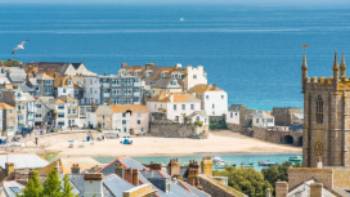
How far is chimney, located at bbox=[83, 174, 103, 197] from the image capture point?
2458 centimetres

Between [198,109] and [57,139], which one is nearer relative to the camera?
[57,139]

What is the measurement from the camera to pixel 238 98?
162 meters

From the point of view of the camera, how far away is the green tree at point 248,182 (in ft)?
203

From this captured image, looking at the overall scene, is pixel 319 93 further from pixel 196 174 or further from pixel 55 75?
pixel 55 75

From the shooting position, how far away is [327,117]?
6650cm

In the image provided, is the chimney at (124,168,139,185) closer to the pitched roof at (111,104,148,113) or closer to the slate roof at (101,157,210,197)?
the slate roof at (101,157,210,197)

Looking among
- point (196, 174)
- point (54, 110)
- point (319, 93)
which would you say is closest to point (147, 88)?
point (54, 110)

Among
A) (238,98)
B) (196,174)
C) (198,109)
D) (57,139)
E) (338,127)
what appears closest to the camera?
(196,174)

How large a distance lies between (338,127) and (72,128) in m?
57.9

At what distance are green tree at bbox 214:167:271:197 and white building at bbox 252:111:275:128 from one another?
187 ft

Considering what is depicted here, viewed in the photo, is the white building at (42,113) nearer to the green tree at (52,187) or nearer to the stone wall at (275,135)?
the stone wall at (275,135)

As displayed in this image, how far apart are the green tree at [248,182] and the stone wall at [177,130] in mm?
55007

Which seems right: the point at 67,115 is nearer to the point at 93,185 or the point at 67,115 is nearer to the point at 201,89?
the point at 201,89

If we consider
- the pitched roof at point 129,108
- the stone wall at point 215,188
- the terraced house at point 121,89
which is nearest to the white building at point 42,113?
the pitched roof at point 129,108
